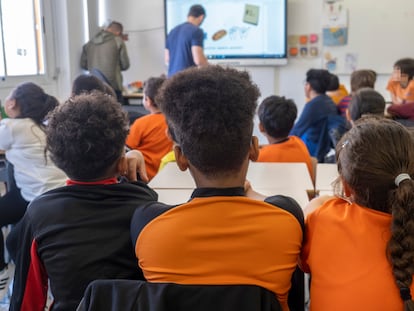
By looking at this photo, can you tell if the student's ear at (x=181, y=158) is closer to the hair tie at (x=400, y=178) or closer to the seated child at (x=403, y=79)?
the hair tie at (x=400, y=178)

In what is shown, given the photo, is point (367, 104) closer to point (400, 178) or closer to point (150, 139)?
point (150, 139)

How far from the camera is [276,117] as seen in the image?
249 cm

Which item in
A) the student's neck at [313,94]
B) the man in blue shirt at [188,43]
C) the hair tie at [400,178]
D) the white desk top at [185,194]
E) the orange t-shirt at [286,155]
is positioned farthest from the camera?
the man in blue shirt at [188,43]

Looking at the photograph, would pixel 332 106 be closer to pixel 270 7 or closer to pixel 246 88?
pixel 270 7

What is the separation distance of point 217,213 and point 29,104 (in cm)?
158

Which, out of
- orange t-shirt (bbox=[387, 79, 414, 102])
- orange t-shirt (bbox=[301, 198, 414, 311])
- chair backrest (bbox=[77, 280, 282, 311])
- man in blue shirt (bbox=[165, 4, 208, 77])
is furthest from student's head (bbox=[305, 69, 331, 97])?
chair backrest (bbox=[77, 280, 282, 311])

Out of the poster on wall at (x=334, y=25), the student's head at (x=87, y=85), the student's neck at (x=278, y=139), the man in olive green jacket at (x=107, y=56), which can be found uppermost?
the poster on wall at (x=334, y=25)

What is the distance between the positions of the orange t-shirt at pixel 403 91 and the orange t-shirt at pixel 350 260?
334 cm

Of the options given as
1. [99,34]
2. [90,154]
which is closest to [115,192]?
[90,154]

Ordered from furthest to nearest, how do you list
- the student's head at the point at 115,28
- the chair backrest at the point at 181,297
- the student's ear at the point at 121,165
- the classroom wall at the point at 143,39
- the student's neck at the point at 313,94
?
the student's head at the point at 115,28 < the classroom wall at the point at 143,39 < the student's neck at the point at 313,94 < the student's ear at the point at 121,165 < the chair backrest at the point at 181,297

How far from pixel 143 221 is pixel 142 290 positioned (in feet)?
0.70

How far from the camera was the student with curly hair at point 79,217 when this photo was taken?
1.14 meters

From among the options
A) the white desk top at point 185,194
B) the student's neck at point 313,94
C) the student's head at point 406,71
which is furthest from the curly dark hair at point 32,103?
the student's head at point 406,71

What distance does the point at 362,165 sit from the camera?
1028 mm
